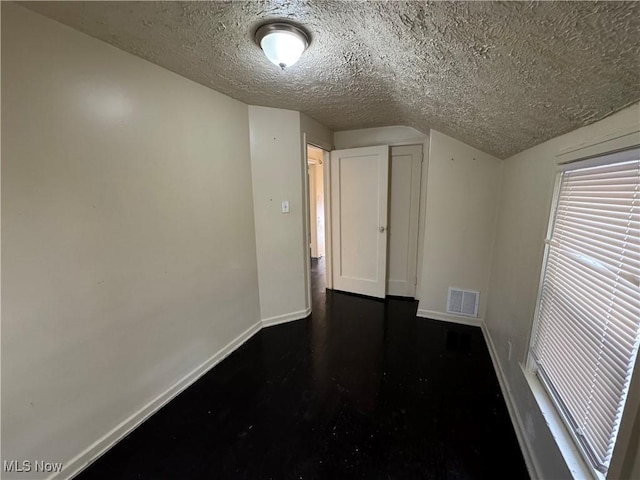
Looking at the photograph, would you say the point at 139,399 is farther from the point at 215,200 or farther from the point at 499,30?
the point at 499,30

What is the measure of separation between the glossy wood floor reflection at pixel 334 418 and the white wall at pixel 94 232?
0.90 ft

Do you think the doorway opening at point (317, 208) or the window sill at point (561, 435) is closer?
the window sill at point (561, 435)

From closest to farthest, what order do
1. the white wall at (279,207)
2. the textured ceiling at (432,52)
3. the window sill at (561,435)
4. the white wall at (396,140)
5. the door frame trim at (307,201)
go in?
the textured ceiling at (432,52)
the window sill at (561,435)
the white wall at (279,207)
the door frame trim at (307,201)
the white wall at (396,140)

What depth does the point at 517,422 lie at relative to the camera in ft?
4.92

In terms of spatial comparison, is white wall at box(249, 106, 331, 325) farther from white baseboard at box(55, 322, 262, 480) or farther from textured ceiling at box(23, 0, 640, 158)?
white baseboard at box(55, 322, 262, 480)

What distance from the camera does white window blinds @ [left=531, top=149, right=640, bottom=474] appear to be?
831mm

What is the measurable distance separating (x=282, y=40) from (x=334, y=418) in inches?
79.9

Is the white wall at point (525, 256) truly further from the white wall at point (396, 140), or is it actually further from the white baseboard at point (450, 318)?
the white wall at point (396, 140)

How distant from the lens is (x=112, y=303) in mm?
1456

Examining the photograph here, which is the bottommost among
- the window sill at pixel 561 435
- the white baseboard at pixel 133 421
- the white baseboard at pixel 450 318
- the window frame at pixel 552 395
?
the white baseboard at pixel 133 421

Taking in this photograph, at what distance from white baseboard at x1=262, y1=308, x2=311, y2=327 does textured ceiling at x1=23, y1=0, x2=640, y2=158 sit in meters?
2.05

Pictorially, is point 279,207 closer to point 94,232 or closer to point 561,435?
point 94,232

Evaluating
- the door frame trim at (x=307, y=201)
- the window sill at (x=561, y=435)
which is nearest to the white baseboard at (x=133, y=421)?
the door frame trim at (x=307, y=201)

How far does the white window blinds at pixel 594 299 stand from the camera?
2.73ft
